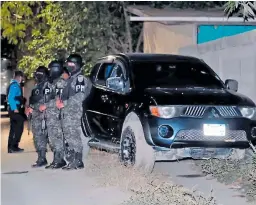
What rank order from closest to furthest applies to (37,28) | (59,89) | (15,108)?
(59,89) → (15,108) → (37,28)

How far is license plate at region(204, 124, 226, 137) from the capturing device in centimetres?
888

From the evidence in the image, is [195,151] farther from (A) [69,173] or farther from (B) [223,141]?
(A) [69,173]

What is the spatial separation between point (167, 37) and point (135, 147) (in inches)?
334

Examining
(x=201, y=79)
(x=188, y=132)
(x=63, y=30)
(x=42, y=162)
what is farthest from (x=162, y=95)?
(x=63, y=30)

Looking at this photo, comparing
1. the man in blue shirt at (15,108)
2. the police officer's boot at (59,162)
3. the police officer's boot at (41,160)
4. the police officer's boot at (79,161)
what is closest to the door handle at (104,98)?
the police officer's boot at (79,161)

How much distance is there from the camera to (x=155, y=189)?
772cm

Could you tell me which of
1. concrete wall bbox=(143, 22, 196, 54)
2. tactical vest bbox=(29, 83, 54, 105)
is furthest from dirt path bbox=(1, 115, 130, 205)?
concrete wall bbox=(143, 22, 196, 54)

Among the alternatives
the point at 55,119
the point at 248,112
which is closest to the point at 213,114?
the point at 248,112

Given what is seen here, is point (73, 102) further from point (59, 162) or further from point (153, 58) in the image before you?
point (153, 58)

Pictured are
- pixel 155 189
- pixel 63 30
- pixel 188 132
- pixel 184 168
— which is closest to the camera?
pixel 155 189

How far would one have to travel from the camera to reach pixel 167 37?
1738 cm

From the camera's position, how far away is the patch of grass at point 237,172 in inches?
313

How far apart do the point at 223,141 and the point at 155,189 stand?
1.68 m

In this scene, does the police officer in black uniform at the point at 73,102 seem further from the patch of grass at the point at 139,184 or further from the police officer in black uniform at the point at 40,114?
the police officer in black uniform at the point at 40,114
